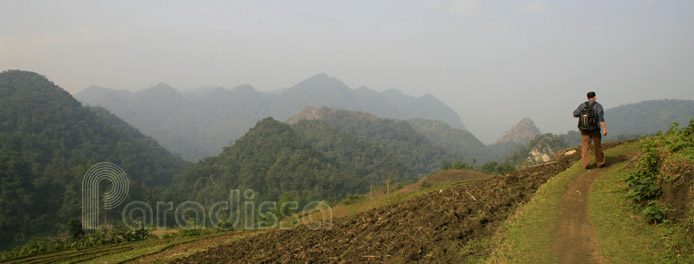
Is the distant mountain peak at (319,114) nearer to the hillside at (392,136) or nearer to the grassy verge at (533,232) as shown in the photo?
the hillside at (392,136)

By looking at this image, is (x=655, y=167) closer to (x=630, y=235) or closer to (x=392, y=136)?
(x=630, y=235)

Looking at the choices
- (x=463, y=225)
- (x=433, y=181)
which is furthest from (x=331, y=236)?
(x=433, y=181)

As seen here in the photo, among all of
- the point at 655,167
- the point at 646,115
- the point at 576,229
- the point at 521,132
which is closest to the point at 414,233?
the point at 576,229

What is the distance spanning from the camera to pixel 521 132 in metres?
175

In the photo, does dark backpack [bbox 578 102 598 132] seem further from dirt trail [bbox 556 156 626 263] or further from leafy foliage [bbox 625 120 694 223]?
leafy foliage [bbox 625 120 694 223]

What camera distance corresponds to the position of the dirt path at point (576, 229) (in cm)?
550

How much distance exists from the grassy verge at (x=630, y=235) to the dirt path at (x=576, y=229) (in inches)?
4.1

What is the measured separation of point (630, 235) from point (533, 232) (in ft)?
4.08

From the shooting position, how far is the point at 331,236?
9953 millimetres

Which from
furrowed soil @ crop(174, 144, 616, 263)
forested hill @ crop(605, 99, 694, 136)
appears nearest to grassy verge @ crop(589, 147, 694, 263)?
furrowed soil @ crop(174, 144, 616, 263)

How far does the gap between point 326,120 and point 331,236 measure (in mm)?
138375

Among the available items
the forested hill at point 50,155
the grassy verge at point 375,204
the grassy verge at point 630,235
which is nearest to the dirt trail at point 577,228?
the grassy verge at point 630,235

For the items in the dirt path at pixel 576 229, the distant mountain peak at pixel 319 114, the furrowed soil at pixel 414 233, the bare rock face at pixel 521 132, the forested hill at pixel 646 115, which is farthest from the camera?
the bare rock face at pixel 521 132

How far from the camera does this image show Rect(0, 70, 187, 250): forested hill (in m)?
49.4
